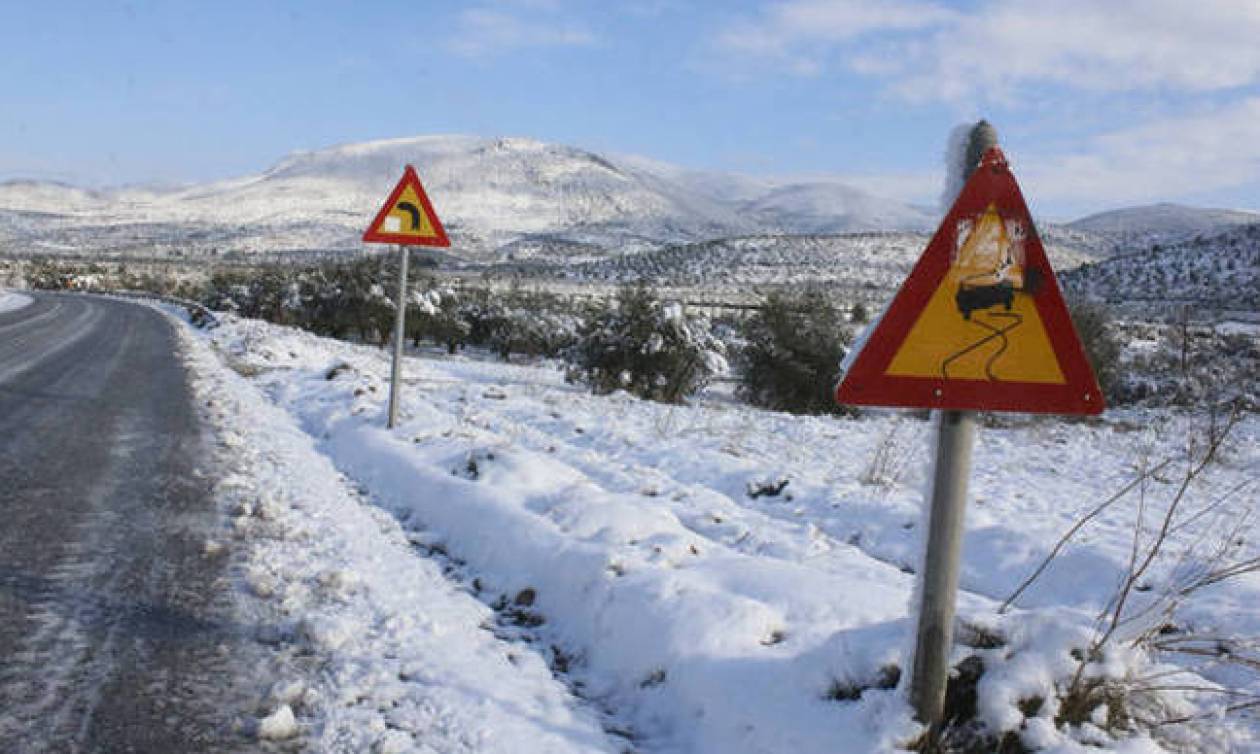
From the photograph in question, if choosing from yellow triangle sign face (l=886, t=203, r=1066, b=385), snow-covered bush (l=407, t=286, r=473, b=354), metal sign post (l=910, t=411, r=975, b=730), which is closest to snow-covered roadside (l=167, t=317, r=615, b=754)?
metal sign post (l=910, t=411, r=975, b=730)

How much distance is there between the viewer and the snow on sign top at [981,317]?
2.75 m

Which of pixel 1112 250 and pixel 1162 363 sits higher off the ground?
pixel 1112 250

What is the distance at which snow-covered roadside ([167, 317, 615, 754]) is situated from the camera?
3303mm

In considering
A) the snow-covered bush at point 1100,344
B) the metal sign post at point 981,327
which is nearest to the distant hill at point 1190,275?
the snow-covered bush at point 1100,344

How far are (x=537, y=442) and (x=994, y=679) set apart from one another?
705 centimetres

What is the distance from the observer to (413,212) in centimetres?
924

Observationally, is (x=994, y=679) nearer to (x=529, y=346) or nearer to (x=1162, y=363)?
(x=1162, y=363)

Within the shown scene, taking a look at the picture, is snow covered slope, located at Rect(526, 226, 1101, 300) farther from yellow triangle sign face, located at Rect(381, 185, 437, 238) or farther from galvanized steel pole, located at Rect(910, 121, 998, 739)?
galvanized steel pole, located at Rect(910, 121, 998, 739)

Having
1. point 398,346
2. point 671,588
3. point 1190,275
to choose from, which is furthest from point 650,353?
point 1190,275

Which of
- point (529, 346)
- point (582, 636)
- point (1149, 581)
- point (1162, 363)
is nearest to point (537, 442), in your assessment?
point (582, 636)

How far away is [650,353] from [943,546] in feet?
Answer: 64.1

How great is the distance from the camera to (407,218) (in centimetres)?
921

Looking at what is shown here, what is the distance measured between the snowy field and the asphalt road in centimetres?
31

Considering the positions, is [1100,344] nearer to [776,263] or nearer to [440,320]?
[440,320]
